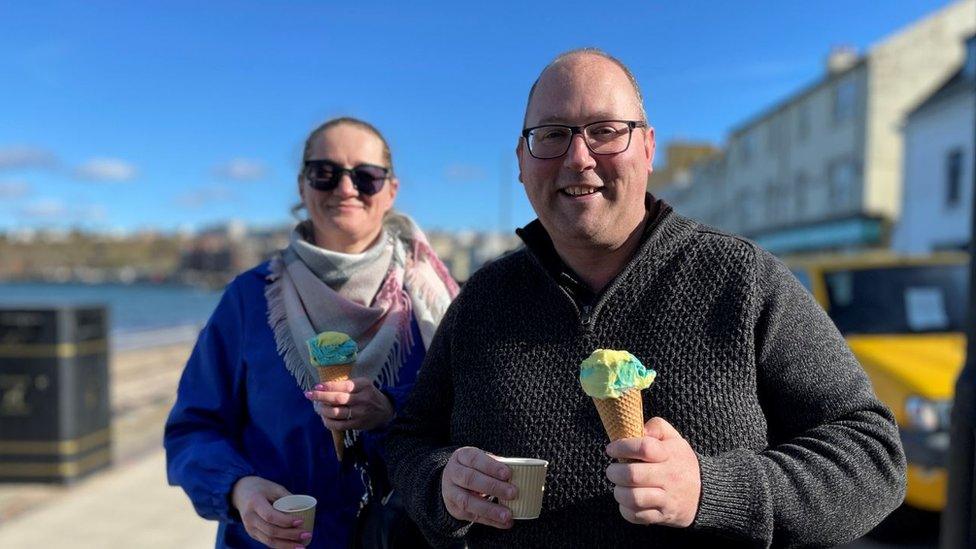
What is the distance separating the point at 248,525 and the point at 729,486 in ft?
4.16

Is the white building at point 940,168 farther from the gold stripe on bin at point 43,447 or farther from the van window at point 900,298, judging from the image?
the gold stripe on bin at point 43,447

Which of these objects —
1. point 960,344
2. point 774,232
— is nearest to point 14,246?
point 774,232

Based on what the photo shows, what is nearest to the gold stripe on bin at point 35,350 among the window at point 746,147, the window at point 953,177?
the window at point 953,177

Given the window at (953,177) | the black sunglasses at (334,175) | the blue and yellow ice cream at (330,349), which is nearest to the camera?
the blue and yellow ice cream at (330,349)

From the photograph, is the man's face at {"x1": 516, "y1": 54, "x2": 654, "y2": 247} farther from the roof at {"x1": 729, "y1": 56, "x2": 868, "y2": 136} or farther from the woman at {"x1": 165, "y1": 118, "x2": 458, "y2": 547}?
the roof at {"x1": 729, "y1": 56, "x2": 868, "y2": 136}

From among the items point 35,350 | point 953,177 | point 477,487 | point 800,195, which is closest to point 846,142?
point 800,195

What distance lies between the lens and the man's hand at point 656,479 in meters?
1.23

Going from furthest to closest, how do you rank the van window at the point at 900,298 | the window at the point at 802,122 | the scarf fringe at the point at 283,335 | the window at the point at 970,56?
the window at the point at 802,122
the window at the point at 970,56
the van window at the point at 900,298
the scarf fringe at the point at 283,335

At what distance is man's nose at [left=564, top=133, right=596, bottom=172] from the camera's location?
62.7 inches

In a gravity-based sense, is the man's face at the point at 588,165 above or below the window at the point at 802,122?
below

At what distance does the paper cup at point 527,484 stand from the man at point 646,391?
0.02 metres

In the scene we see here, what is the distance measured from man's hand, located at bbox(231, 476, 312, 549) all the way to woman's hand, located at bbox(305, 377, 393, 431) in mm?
235

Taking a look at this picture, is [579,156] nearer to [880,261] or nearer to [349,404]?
[349,404]

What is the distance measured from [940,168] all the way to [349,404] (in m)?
25.8
